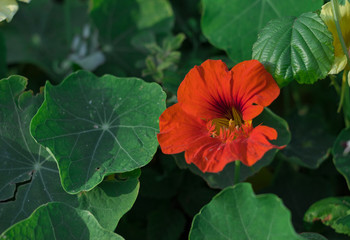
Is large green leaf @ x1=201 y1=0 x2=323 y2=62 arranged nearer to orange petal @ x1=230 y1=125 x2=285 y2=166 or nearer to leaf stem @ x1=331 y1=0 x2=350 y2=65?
leaf stem @ x1=331 y1=0 x2=350 y2=65

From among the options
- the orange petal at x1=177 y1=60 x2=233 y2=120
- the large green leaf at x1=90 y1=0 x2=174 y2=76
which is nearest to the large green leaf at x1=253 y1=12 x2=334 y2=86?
the orange petal at x1=177 y1=60 x2=233 y2=120

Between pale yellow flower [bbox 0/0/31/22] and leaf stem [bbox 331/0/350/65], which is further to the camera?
pale yellow flower [bbox 0/0/31/22]

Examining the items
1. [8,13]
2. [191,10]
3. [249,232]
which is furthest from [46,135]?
[191,10]

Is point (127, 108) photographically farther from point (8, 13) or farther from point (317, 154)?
point (317, 154)

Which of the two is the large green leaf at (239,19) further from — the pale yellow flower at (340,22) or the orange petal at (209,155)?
the orange petal at (209,155)

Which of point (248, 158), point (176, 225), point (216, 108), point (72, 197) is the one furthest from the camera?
point (176, 225)

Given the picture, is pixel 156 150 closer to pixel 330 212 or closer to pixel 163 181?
pixel 163 181

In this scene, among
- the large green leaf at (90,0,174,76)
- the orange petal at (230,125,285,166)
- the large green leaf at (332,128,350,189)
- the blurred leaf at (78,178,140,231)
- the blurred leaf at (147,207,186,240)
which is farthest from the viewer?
the large green leaf at (90,0,174,76)

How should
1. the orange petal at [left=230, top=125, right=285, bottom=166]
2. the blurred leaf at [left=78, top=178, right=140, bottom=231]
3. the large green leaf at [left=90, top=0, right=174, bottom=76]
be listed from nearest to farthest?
the orange petal at [left=230, top=125, right=285, bottom=166]
the blurred leaf at [left=78, top=178, right=140, bottom=231]
the large green leaf at [left=90, top=0, right=174, bottom=76]
